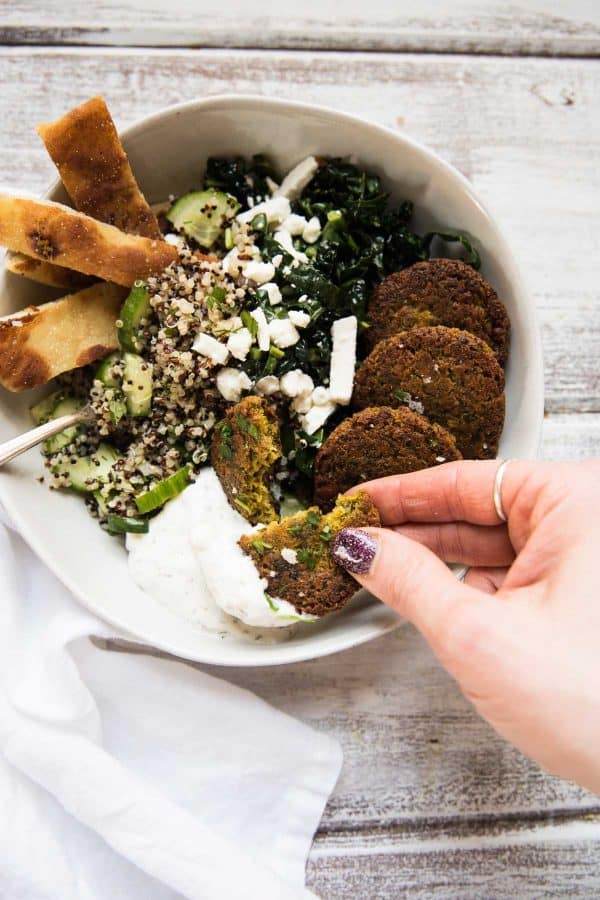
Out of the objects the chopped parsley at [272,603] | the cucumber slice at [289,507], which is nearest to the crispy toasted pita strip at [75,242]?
the cucumber slice at [289,507]

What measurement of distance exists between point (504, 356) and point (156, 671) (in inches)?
61.6

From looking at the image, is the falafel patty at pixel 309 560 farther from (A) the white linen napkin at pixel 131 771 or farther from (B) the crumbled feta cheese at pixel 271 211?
(B) the crumbled feta cheese at pixel 271 211

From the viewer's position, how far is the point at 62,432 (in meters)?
2.46

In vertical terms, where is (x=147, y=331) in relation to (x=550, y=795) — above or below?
above

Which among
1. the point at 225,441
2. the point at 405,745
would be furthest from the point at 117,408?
the point at 405,745

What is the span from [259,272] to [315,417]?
1.59ft

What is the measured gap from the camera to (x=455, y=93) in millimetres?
2893

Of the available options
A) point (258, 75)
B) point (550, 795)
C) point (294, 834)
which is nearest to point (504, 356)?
point (258, 75)

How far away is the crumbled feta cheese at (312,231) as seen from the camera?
8.30ft

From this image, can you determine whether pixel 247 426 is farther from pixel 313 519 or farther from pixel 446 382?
pixel 446 382

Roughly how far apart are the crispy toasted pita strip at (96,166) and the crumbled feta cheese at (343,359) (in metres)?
0.70

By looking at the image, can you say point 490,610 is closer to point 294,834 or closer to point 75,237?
point 294,834

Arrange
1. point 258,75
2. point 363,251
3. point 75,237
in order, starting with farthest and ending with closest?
point 258,75 → point 363,251 → point 75,237

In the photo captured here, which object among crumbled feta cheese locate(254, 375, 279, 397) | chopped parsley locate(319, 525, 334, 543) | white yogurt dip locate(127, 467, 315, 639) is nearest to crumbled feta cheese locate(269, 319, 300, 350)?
crumbled feta cheese locate(254, 375, 279, 397)
